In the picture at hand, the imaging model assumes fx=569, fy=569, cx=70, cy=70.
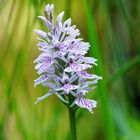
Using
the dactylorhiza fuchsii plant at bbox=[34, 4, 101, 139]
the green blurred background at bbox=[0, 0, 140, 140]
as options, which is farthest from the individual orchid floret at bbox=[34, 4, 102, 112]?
the green blurred background at bbox=[0, 0, 140, 140]

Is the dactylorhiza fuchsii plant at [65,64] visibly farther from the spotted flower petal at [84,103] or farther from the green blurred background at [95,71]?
the green blurred background at [95,71]

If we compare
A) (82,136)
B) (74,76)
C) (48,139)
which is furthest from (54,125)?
(74,76)

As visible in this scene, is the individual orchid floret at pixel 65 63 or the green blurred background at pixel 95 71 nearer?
the individual orchid floret at pixel 65 63

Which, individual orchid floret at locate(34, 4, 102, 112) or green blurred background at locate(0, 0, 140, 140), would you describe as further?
green blurred background at locate(0, 0, 140, 140)

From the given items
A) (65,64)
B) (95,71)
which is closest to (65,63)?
(65,64)

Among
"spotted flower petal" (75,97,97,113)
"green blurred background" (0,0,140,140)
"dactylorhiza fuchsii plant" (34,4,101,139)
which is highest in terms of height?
"green blurred background" (0,0,140,140)

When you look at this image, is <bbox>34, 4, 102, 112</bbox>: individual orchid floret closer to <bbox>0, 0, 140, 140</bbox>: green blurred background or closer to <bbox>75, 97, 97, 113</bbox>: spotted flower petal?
<bbox>75, 97, 97, 113</bbox>: spotted flower petal

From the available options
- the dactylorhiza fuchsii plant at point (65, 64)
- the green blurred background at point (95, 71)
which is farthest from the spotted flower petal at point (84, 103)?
the green blurred background at point (95, 71)
